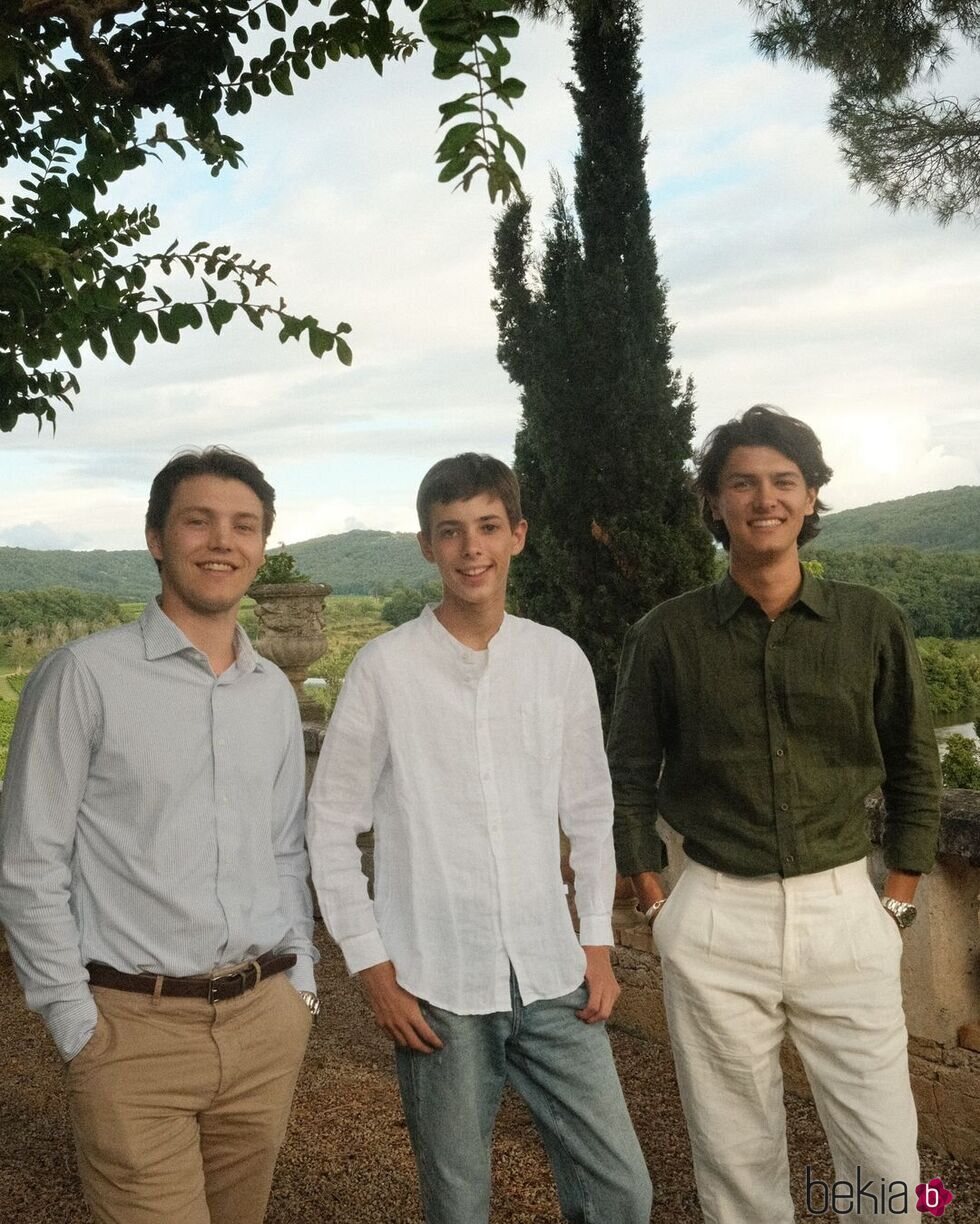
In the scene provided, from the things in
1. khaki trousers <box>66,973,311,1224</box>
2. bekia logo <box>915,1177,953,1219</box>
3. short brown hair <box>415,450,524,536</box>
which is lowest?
bekia logo <box>915,1177,953,1219</box>

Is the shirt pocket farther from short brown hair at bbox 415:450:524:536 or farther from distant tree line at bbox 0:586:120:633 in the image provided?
distant tree line at bbox 0:586:120:633

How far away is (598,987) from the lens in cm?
215

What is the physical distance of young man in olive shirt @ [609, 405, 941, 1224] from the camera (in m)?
2.30

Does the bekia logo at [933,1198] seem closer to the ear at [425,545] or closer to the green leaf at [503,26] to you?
the ear at [425,545]

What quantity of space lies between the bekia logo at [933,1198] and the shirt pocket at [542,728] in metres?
1.86

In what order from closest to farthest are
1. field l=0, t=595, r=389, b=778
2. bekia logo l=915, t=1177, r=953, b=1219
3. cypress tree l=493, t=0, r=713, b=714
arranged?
bekia logo l=915, t=1177, r=953, b=1219 < cypress tree l=493, t=0, r=713, b=714 < field l=0, t=595, r=389, b=778

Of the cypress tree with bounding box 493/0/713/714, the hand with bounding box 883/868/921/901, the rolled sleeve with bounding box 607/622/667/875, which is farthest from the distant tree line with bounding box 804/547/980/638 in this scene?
the rolled sleeve with bounding box 607/622/667/875

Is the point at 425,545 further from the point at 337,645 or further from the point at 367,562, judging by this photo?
the point at 367,562

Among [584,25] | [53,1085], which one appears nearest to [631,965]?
[53,1085]

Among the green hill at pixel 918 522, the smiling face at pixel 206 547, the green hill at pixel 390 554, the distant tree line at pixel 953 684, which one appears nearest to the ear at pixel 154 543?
the smiling face at pixel 206 547

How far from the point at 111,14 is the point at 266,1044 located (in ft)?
6.52

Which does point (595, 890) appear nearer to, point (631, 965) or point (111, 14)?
point (111, 14)

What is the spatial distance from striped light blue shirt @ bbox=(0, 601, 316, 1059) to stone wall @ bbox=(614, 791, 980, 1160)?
1.98 metres

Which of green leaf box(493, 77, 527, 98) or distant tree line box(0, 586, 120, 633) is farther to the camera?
distant tree line box(0, 586, 120, 633)
